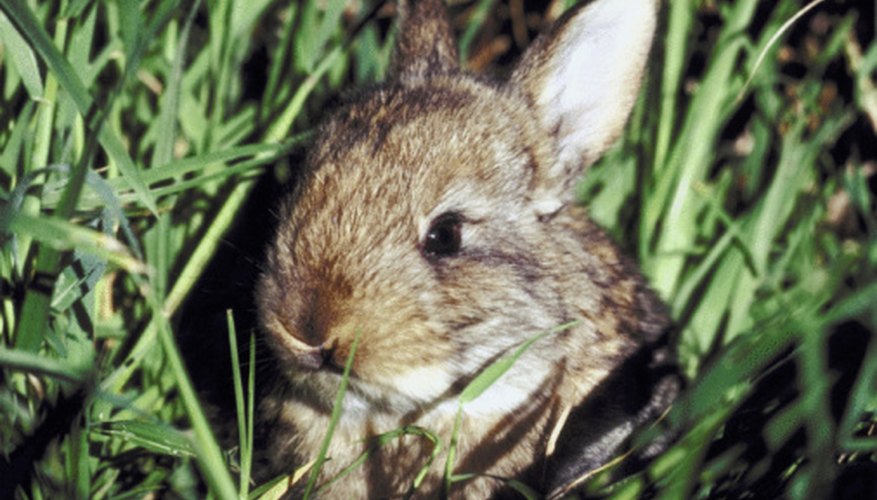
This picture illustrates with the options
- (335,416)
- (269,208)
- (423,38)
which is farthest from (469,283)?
(423,38)

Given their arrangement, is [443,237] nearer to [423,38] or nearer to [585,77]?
[585,77]

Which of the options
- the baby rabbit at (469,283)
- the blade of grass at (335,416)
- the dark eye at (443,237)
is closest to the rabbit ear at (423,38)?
the baby rabbit at (469,283)

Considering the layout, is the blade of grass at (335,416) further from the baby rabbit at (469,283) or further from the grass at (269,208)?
the grass at (269,208)

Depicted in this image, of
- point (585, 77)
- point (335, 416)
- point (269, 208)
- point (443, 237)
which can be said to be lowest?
point (335, 416)

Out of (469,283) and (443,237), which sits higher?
(443,237)

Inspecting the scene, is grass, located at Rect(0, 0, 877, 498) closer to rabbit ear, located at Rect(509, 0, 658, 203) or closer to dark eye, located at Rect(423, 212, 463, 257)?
rabbit ear, located at Rect(509, 0, 658, 203)

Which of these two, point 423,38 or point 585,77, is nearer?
point 585,77
